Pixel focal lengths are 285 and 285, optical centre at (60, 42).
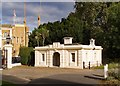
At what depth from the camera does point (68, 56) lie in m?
33.6

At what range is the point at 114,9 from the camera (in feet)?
116

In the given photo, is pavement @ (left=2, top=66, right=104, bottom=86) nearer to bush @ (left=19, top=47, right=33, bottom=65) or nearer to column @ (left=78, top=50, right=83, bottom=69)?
column @ (left=78, top=50, right=83, bottom=69)

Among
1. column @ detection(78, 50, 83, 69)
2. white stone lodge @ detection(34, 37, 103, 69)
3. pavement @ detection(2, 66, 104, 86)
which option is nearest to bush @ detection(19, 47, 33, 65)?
white stone lodge @ detection(34, 37, 103, 69)

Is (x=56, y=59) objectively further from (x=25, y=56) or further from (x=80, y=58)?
(x=25, y=56)

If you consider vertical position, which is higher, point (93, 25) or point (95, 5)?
point (95, 5)

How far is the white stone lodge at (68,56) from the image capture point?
32.6 meters

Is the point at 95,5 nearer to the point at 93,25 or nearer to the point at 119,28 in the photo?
the point at 93,25

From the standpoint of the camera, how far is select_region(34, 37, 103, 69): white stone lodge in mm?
32594

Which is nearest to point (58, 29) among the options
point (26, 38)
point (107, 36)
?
point (26, 38)

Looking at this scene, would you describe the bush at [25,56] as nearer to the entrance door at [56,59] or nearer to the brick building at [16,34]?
the entrance door at [56,59]

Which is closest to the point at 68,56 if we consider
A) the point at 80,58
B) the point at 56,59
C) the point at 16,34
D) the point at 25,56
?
the point at 80,58

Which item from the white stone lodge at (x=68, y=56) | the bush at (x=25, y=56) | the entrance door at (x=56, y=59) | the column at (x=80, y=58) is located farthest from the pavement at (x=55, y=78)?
the bush at (x=25, y=56)

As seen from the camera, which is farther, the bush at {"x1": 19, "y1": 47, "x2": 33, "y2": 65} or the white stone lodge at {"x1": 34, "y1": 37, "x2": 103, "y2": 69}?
the bush at {"x1": 19, "y1": 47, "x2": 33, "y2": 65}

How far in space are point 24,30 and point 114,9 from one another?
2592cm
